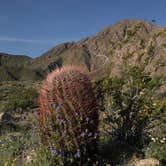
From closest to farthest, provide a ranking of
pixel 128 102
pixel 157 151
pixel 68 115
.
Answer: pixel 68 115 → pixel 157 151 → pixel 128 102

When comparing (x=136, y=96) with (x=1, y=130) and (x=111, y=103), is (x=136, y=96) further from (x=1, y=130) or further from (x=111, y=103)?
(x=1, y=130)

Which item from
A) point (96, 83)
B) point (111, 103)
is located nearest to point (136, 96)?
point (111, 103)

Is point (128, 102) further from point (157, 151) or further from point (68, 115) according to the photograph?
point (68, 115)

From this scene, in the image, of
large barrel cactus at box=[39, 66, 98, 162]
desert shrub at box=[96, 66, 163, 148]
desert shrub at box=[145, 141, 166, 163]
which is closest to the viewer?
large barrel cactus at box=[39, 66, 98, 162]

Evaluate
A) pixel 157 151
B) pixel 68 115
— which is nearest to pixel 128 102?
pixel 157 151

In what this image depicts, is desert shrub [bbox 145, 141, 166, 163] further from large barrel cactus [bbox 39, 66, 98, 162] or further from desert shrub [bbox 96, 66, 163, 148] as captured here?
large barrel cactus [bbox 39, 66, 98, 162]

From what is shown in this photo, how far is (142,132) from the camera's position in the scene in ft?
26.4

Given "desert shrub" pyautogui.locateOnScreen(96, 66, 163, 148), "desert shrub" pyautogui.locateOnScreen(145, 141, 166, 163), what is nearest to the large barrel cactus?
"desert shrub" pyautogui.locateOnScreen(145, 141, 166, 163)

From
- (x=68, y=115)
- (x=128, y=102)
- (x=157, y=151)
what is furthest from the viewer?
(x=128, y=102)

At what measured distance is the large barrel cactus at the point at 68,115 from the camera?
6.04 metres

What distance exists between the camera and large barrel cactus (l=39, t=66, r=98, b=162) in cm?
604

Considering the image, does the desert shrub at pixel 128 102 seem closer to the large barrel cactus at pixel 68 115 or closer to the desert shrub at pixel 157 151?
the desert shrub at pixel 157 151

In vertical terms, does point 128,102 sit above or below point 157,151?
above

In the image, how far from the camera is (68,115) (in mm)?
6074
